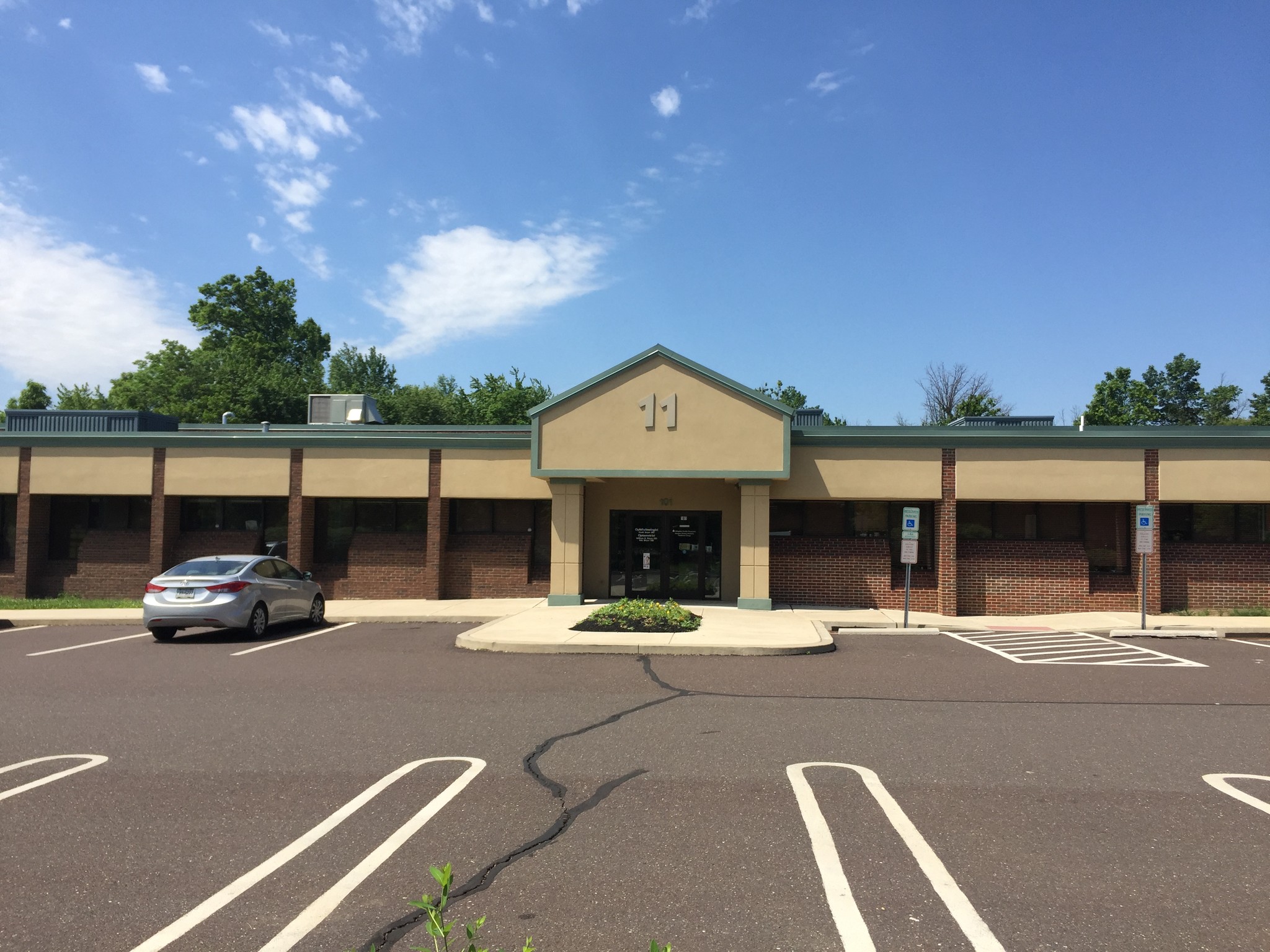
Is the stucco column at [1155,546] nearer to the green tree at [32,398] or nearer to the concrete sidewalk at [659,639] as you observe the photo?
the concrete sidewalk at [659,639]

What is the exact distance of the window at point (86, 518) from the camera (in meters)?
22.7

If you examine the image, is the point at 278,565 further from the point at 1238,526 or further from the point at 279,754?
the point at 1238,526

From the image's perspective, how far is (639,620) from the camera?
15086 mm

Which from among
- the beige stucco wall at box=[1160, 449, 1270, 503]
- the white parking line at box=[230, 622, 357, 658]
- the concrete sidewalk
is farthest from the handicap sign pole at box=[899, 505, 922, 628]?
the white parking line at box=[230, 622, 357, 658]

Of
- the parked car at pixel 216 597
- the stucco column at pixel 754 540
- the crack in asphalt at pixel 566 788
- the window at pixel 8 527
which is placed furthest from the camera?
the window at pixel 8 527

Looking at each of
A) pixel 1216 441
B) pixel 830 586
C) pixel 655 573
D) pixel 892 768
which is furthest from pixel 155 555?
pixel 1216 441

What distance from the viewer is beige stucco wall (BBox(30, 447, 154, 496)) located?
71.4 feet

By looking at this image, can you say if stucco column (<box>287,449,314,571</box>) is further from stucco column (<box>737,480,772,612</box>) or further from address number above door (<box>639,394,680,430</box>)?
stucco column (<box>737,480,772,612</box>)

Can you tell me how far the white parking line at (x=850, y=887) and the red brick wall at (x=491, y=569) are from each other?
15776 millimetres

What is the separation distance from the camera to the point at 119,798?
228 inches

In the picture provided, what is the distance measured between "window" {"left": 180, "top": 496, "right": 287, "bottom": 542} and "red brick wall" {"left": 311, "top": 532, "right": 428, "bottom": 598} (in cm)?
183

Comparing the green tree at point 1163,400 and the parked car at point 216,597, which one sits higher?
the green tree at point 1163,400

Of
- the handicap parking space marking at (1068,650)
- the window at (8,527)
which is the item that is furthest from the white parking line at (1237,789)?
the window at (8,527)

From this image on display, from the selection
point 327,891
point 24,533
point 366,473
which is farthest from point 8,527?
point 327,891
